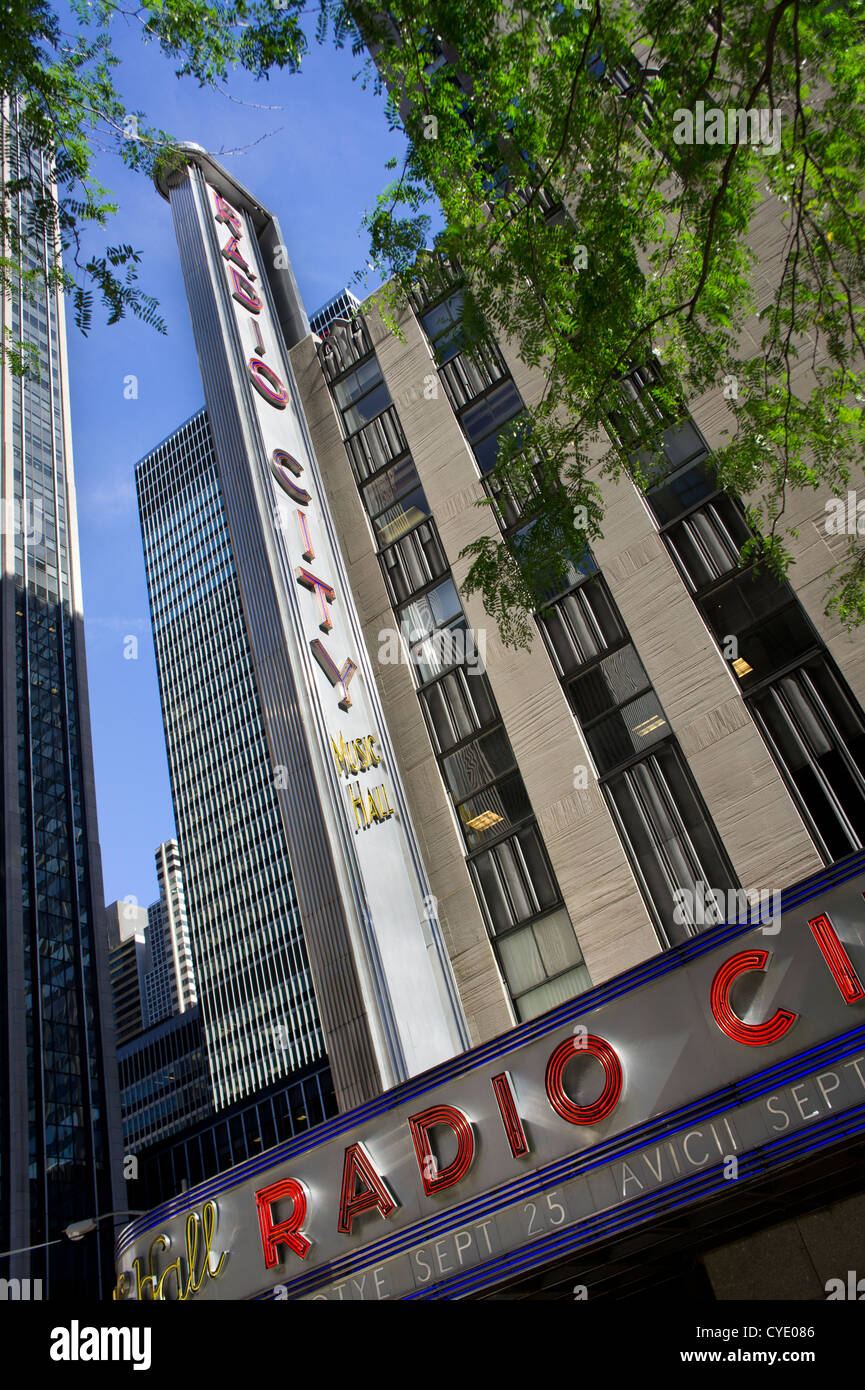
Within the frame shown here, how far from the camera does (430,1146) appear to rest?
13.7 meters

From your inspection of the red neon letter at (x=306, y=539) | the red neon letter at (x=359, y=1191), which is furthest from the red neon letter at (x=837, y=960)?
the red neon letter at (x=306, y=539)

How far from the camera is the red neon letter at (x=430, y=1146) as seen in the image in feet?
43.5

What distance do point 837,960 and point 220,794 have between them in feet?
417

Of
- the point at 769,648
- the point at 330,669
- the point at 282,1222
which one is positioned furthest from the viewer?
the point at 330,669

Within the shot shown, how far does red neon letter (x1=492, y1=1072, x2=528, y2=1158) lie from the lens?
42.0ft

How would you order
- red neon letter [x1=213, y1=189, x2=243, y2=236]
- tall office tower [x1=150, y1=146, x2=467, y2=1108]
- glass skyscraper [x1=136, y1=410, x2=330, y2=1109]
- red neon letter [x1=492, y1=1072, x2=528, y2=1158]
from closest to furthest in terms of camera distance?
1. red neon letter [x1=492, y1=1072, x2=528, y2=1158]
2. tall office tower [x1=150, y1=146, x2=467, y2=1108]
3. red neon letter [x1=213, y1=189, x2=243, y2=236]
4. glass skyscraper [x1=136, y1=410, x2=330, y2=1109]

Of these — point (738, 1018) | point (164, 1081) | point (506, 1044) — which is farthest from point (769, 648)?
point (164, 1081)

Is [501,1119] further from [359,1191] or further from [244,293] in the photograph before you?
[244,293]

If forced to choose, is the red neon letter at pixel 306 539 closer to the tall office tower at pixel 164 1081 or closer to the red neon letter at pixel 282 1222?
the red neon letter at pixel 282 1222

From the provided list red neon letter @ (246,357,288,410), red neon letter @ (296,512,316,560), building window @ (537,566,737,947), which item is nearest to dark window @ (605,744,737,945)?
building window @ (537,566,737,947)

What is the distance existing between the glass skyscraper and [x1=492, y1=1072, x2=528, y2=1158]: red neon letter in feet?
321

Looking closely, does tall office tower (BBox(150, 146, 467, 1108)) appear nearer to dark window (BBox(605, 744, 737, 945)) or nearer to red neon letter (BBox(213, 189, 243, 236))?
red neon letter (BBox(213, 189, 243, 236))

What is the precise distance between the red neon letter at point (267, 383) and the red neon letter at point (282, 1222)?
1882 cm
